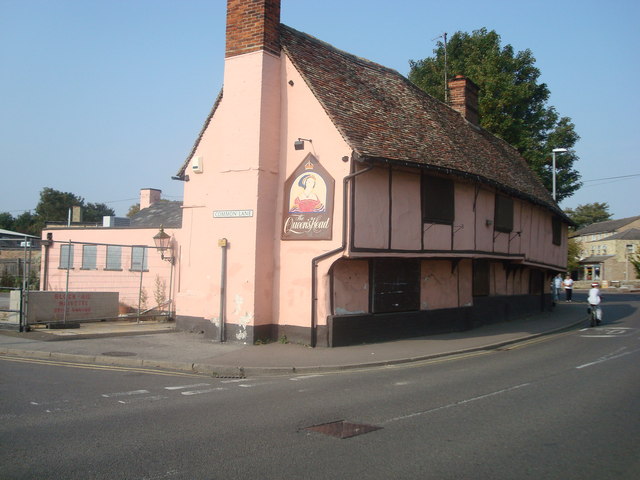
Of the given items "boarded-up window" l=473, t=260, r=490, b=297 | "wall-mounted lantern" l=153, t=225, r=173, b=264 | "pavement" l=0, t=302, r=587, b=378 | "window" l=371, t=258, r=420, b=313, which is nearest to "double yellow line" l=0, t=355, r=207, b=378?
"pavement" l=0, t=302, r=587, b=378

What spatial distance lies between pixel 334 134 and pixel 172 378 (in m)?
7.06

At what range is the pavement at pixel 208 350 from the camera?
11.4 metres

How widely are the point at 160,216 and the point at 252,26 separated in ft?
43.4

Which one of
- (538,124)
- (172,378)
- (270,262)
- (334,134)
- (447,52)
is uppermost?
(447,52)

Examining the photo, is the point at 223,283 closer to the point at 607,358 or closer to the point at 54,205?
the point at 607,358

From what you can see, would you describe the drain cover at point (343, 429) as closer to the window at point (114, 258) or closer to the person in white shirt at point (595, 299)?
the person in white shirt at point (595, 299)

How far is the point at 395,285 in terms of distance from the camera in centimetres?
1569

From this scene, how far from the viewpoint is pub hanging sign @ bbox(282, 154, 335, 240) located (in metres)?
13.8

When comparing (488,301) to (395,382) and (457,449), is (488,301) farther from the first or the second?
(457,449)

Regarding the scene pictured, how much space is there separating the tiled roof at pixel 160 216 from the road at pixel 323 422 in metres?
12.8

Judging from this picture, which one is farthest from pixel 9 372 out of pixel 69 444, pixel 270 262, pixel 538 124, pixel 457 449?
pixel 538 124

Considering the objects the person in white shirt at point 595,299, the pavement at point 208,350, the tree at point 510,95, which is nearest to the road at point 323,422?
the pavement at point 208,350

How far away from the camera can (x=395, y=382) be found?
9945 millimetres

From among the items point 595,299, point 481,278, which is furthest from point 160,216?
point 595,299
